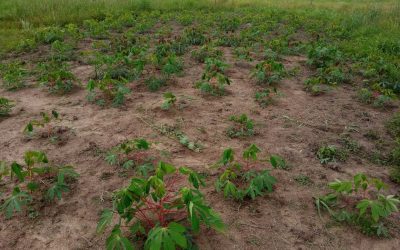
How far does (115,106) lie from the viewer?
15.1 ft

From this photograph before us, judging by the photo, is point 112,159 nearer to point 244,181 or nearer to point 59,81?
point 244,181

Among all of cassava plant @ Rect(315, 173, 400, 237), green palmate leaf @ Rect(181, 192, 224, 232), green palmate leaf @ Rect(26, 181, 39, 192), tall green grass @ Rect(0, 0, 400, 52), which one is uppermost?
tall green grass @ Rect(0, 0, 400, 52)

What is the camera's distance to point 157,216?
2.68m

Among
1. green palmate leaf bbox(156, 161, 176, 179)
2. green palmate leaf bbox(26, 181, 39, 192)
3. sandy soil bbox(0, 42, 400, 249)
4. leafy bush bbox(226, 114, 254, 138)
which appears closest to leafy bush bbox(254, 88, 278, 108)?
sandy soil bbox(0, 42, 400, 249)

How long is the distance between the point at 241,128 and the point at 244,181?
1.00 meters

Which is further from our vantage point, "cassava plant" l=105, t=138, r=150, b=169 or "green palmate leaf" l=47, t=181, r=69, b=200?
"cassava plant" l=105, t=138, r=150, b=169

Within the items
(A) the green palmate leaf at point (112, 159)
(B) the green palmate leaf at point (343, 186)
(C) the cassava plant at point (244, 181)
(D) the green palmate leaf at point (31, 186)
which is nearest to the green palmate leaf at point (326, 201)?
(B) the green palmate leaf at point (343, 186)

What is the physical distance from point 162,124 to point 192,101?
2.50 ft

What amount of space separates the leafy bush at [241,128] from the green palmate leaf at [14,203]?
2.09 m

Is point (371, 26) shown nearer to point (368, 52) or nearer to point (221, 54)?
point (368, 52)

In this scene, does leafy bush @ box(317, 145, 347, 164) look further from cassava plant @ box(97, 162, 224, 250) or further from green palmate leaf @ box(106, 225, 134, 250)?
green palmate leaf @ box(106, 225, 134, 250)

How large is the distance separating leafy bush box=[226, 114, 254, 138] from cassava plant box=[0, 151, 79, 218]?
66.5 inches

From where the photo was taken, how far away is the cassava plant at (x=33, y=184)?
2.61m

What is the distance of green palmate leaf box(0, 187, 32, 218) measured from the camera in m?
2.58
